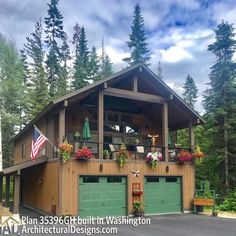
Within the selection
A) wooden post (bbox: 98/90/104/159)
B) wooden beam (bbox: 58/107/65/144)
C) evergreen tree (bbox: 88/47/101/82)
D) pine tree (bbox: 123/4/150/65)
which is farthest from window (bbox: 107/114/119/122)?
evergreen tree (bbox: 88/47/101/82)

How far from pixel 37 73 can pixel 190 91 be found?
22585mm

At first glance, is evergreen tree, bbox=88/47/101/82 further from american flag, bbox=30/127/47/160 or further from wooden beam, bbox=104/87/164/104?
american flag, bbox=30/127/47/160

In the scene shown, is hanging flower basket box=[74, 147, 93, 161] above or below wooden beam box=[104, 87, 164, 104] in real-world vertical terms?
below

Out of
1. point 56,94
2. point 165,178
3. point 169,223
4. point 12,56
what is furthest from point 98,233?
point 56,94

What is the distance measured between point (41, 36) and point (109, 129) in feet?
88.3

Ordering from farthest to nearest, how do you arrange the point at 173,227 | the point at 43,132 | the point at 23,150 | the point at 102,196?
the point at 23,150
the point at 43,132
the point at 102,196
the point at 173,227

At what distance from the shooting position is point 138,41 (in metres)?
39.3

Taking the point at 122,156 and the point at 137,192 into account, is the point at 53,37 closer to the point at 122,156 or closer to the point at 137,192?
the point at 122,156

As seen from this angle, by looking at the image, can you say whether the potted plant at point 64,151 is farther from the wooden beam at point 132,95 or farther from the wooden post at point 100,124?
the wooden beam at point 132,95

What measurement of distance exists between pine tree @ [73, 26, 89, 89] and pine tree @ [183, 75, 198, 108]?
15.5m

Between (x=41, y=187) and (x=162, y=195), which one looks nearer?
(x=162, y=195)

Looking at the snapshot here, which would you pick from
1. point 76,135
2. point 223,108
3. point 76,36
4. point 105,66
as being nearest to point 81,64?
point 105,66

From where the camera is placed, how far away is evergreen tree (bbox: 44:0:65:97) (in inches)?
1610

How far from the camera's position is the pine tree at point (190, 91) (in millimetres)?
48438
